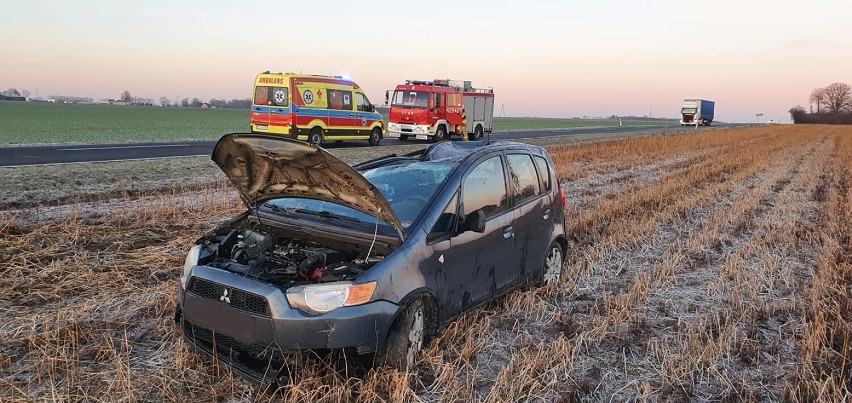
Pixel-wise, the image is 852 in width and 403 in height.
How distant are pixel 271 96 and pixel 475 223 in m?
18.4

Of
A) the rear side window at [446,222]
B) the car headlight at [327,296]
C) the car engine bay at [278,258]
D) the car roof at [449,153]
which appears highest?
the car roof at [449,153]

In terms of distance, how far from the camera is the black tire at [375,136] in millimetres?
24875

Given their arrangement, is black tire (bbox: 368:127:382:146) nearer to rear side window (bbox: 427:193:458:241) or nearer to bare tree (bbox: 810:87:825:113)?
rear side window (bbox: 427:193:458:241)

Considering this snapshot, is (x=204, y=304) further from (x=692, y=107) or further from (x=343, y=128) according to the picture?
(x=692, y=107)

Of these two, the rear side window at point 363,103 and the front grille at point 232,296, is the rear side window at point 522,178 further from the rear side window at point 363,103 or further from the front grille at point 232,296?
the rear side window at point 363,103

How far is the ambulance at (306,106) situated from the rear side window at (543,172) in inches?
623

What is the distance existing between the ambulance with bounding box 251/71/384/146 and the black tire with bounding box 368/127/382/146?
4.08ft

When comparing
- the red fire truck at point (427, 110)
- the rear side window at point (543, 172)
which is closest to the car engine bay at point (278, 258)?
the rear side window at point (543, 172)

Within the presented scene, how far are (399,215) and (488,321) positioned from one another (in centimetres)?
126

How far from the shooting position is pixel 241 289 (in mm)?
3428

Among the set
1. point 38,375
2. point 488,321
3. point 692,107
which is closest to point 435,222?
point 488,321

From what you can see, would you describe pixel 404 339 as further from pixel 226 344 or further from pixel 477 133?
pixel 477 133

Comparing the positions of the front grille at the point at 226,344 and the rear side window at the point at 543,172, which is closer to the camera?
the front grille at the point at 226,344

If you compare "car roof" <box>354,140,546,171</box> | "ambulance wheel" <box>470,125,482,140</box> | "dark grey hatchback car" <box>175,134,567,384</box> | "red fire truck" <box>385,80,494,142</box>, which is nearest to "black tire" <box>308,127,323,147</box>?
→ "red fire truck" <box>385,80,494,142</box>
